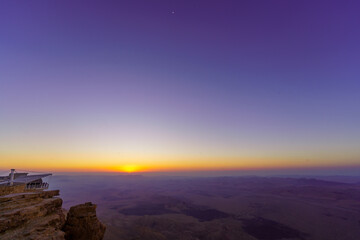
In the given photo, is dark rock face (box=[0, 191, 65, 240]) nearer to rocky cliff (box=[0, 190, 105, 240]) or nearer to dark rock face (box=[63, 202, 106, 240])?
rocky cliff (box=[0, 190, 105, 240])

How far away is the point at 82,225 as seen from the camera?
40.7 ft

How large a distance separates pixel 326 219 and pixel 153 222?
9167cm

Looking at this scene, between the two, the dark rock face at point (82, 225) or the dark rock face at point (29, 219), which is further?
the dark rock face at point (82, 225)

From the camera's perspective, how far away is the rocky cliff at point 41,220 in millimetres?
7668

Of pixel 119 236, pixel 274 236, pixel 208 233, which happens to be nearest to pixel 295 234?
pixel 274 236

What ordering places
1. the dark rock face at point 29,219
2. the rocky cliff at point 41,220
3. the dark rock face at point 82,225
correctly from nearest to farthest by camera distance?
the dark rock face at point 29,219
the rocky cliff at point 41,220
the dark rock face at point 82,225

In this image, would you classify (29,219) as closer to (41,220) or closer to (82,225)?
(41,220)

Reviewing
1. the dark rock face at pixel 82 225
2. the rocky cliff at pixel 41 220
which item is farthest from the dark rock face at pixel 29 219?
the dark rock face at pixel 82 225

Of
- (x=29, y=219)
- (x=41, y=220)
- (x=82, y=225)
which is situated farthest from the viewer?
(x=82, y=225)

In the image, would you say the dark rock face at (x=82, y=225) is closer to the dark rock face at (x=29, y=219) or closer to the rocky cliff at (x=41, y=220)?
the rocky cliff at (x=41, y=220)

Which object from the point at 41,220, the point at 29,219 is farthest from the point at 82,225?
the point at 29,219

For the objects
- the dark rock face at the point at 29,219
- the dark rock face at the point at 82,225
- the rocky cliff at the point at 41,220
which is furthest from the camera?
the dark rock face at the point at 82,225

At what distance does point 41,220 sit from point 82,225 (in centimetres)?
403

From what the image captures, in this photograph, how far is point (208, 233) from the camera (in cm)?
6384
